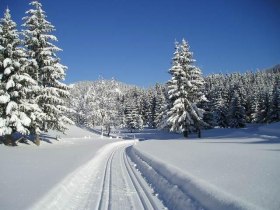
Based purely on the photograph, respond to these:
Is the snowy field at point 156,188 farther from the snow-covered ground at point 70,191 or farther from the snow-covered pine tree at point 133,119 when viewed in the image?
the snow-covered pine tree at point 133,119

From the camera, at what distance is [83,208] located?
9.34 m

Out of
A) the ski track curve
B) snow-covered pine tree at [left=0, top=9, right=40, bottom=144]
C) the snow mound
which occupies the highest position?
snow-covered pine tree at [left=0, top=9, right=40, bottom=144]

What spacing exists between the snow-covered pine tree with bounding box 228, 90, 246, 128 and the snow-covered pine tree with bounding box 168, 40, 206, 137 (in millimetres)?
25769

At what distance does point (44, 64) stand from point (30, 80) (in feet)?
18.5

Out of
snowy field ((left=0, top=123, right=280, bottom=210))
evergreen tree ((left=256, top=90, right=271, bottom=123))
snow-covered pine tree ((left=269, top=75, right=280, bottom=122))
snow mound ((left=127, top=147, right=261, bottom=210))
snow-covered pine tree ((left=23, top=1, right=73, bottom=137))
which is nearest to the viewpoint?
snow mound ((left=127, top=147, right=261, bottom=210))

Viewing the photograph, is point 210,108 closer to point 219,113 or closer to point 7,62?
point 219,113

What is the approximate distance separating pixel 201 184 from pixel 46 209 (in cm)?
456

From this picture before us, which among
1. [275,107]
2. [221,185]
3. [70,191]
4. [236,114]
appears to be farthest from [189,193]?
[275,107]

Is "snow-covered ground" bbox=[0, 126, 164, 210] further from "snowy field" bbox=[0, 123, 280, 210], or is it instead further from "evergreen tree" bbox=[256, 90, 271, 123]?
"evergreen tree" bbox=[256, 90, 271, 123]

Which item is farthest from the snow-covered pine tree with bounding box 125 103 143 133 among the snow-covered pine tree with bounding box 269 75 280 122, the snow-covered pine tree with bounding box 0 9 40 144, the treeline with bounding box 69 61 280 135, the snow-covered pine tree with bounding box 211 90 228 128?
the snow-covered pine tree with bounding box 0 9 40 144

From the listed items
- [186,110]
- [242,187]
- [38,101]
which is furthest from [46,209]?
[186,110]

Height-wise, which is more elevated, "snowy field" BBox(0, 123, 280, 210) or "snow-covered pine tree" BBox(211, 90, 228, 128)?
"snow-covered pine tree" BBox(211, 90, 228, 128)

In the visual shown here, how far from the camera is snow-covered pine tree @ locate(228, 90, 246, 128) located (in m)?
68.9

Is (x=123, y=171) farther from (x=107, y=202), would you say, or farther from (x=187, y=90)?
(x=187, y=90)
